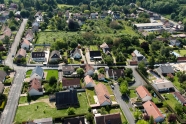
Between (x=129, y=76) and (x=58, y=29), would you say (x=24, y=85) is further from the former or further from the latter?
(x=58, y=29)

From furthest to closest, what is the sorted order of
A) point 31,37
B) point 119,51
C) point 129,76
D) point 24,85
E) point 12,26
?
point 12,26
point 31,37
point 119,51
point 129,76
point 24,85

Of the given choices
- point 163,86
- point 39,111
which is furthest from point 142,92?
point 39,111

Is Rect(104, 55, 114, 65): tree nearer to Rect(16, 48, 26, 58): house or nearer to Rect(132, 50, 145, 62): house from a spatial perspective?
Rect(132, 50, 145, 62): house

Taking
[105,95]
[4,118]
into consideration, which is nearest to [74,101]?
[105,95]

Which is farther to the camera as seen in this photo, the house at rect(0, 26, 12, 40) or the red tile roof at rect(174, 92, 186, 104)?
the house at rect(0, 26, 12, 40)

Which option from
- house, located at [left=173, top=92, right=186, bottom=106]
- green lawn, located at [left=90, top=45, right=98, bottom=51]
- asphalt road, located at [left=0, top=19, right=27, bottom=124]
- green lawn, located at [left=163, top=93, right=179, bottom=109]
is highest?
house, located at [left=173, top=92, right=186, bottom=106]

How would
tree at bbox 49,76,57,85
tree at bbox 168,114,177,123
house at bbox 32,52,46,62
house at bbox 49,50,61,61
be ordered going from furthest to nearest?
1. house at bbox 32,52,46,62
2. house at bbox 49,50,61,61
3. tree at bbox 49,76,57,85
4. tree at bbox 168,114,177,123

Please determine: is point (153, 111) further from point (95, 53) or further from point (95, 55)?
point (95, 53)

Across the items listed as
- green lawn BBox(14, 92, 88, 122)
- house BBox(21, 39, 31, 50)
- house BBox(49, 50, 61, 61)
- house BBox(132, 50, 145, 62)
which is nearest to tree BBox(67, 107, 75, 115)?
green lawn BBox(14, 92, 88, 122)
